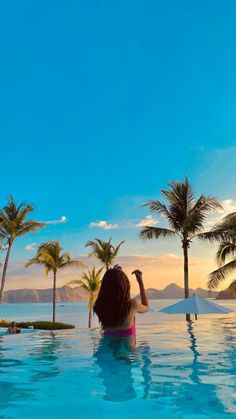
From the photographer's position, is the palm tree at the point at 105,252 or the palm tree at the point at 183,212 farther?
the palm tree at the point at 105,252

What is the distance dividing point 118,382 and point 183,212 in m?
21.5

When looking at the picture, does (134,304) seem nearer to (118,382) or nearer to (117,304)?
(117,304)

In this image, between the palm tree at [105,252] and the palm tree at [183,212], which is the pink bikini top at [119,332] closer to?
the palm tree at [183,212]

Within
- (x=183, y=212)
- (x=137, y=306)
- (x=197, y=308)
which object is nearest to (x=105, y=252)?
(x=183, y=212)

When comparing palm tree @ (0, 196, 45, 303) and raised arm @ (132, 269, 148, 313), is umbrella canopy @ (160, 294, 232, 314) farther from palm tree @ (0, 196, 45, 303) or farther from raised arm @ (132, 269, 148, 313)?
palm tree @ (0, 196, 45, 303)

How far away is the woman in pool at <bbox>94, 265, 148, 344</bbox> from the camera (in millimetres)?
6844

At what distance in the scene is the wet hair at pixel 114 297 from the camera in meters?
6.82

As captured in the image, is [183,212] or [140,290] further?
[183,212]

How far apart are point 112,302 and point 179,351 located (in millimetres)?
3094

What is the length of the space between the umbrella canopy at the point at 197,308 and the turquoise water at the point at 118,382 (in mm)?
4653

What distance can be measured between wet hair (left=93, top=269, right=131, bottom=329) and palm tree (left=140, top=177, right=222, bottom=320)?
1911 cm

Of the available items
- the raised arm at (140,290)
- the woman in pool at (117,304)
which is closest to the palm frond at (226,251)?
the woman in pool at (117,304)

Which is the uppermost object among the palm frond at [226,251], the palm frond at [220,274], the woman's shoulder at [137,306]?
the palm frond at [226,251]

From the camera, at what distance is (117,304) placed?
6992 millimetres
